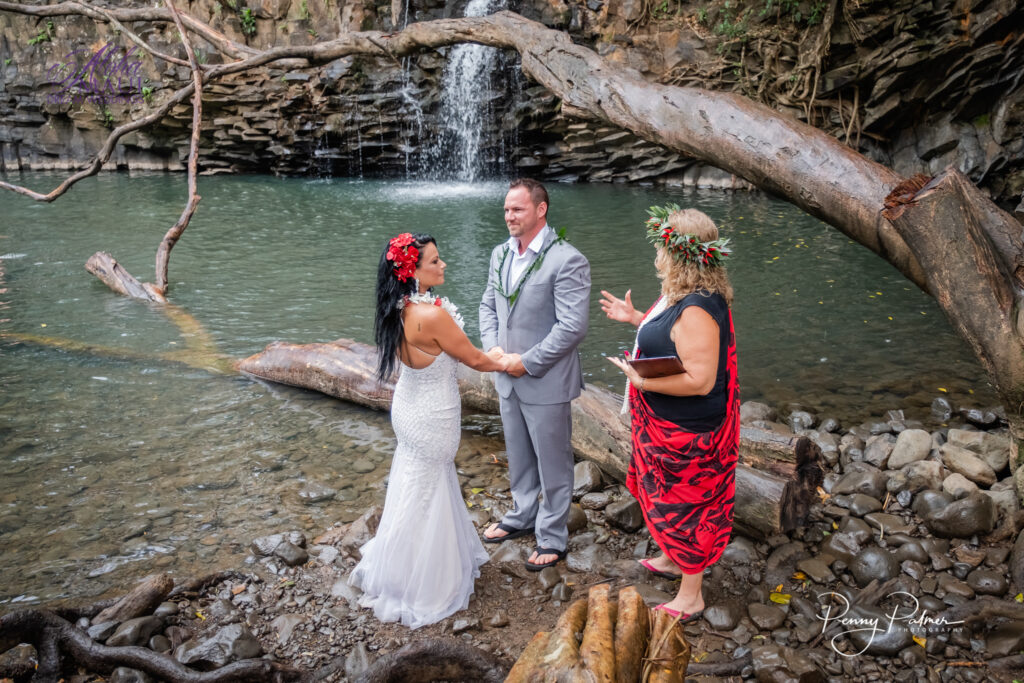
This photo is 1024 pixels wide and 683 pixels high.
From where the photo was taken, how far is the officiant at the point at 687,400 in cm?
331

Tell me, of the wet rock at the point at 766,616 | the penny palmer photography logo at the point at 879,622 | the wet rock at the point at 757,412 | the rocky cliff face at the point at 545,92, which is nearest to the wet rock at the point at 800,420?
the wet rock at the point at 757,412

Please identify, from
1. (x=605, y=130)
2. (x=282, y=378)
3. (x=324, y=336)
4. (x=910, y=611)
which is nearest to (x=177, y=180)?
(x=605, y=130)

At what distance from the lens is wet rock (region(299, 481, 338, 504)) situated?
5105mm

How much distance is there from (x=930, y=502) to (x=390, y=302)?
10.9 ft

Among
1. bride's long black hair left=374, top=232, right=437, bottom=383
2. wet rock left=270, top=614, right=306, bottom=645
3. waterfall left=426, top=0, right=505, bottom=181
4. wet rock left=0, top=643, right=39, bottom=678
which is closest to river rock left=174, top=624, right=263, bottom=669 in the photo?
wet rock left=270, top=614, right=306, bottom=645

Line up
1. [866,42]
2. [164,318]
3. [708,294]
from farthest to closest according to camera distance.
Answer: [866,42], [164,318], [708,294]

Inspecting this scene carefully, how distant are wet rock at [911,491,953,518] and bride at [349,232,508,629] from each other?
2.63 meters

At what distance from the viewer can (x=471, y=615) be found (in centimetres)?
373

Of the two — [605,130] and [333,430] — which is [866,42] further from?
[333,430]

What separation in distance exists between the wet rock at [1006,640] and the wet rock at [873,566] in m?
0.55

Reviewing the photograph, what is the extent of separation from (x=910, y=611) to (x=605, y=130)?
17630mm

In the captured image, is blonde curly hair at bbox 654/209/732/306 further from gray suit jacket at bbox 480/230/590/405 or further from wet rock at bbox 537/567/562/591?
wet rock at bbox 537/567/562/591

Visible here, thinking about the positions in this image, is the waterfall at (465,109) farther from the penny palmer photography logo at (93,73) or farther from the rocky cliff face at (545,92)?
the penny palmer photography logo at (93,73)

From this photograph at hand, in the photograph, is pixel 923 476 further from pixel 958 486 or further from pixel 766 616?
pixel 766 616
